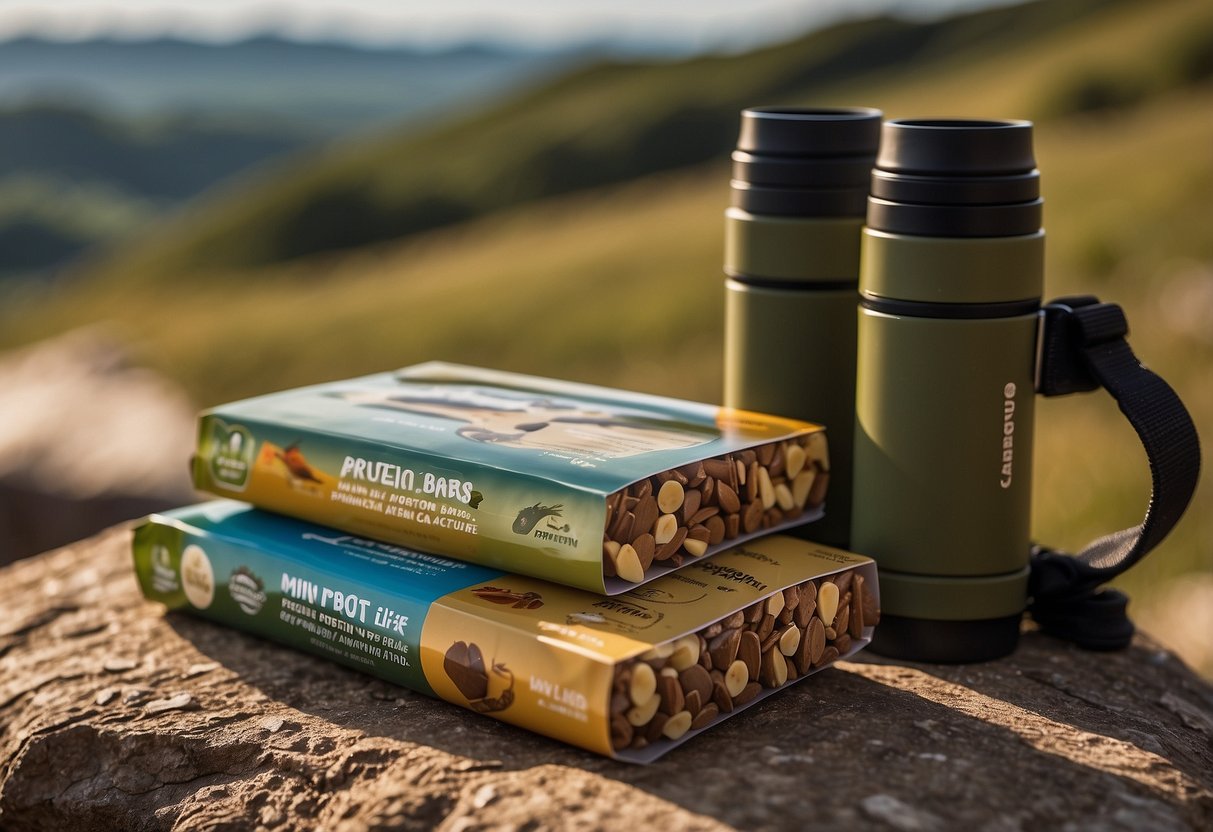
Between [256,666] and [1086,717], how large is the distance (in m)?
1.27

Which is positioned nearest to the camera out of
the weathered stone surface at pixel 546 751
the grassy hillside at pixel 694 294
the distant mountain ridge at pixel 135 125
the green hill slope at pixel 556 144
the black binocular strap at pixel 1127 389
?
the weathered stone surface at pixel 546 751

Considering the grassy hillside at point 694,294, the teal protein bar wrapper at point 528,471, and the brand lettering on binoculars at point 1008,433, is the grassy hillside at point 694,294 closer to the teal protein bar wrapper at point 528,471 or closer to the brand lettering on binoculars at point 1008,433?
the brand lettering on binoculars at point 1008,433

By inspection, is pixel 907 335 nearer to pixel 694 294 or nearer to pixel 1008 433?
pixel 1008 433

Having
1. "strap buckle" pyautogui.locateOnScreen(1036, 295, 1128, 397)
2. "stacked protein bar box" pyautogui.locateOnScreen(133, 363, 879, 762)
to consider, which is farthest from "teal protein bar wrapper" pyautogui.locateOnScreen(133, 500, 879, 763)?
"strap buckle" pyautogui.locateOnScreen(1036, 295, 1128, 397)

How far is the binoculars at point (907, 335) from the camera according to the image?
1.86 metres

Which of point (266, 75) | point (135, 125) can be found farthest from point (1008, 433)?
point (266, 75)

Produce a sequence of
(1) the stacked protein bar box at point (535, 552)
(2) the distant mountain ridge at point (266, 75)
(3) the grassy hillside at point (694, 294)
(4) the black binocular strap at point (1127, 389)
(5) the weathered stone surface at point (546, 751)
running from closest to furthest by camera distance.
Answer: (5) the weathered stone surface at point (546, 751)
(1) the stacked protein bar box at point (535, 552)
(4) the black binocular strap at point (1127, 389)
(3) the grassy hillside at point (694, 294)
(2) the distant mountain ridge at point (266, 75)

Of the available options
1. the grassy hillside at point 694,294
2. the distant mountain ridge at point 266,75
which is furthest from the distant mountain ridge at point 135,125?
the grassy hillside at point 694,294

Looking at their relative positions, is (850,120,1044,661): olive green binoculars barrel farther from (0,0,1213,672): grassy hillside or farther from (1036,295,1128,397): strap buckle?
(0,0,1213,672): grassy hillside

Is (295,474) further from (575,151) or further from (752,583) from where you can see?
(575,151)

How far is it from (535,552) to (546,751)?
0.26m

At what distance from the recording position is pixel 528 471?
1791 millimetres

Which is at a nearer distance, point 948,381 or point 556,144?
point 948,381

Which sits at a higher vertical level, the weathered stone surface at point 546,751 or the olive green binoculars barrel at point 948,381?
the olive green binoculars barrel at point 948,381
